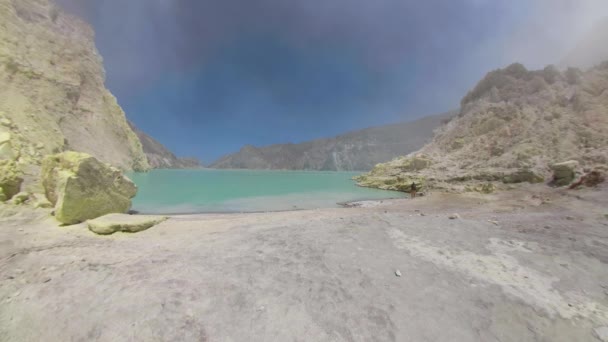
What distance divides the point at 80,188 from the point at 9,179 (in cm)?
398

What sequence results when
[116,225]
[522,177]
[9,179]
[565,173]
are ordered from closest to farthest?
[116,225], [9,179], [565,173], [522,177]

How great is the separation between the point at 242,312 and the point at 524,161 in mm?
35708

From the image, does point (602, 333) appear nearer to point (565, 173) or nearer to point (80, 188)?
point (80, 188)

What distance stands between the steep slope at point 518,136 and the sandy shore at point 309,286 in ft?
68.9

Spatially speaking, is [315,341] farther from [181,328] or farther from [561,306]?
[561,306]

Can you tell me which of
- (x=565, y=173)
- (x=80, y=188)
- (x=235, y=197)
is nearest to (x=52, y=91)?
(x=235, y=197)

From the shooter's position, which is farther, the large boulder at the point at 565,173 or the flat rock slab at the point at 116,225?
the large boulder at the point at 565,173

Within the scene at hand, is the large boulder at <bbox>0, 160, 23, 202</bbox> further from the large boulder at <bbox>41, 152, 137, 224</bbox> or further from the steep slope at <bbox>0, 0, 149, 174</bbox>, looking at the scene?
the steep slope at <bbox>0, 0, 149, 174</bbox>

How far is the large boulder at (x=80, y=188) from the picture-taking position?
8680 millimetres

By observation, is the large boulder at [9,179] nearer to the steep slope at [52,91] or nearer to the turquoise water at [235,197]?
the steep slope at [52,91]

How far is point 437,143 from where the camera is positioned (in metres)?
50.2

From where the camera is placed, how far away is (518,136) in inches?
1351

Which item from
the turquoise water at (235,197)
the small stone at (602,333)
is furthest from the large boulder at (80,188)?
the small stone at (602,333)

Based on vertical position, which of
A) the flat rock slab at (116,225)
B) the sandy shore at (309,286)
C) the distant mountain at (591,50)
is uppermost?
the distant mountain at (591,50)
